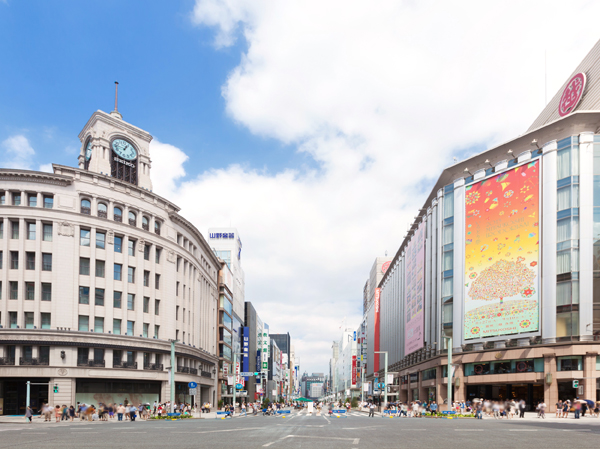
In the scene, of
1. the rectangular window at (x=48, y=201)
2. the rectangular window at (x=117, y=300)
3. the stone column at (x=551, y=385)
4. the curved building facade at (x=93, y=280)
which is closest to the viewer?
the curved building facade at (x=93, y=280)

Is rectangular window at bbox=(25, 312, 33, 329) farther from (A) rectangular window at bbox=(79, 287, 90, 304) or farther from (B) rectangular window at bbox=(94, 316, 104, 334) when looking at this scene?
(B) rectangular window at bbox=(94, 316, 104, 334)

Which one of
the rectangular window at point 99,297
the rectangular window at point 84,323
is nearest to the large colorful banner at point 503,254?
the rectangular window at point 99,297

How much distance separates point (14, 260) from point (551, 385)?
57279 mm

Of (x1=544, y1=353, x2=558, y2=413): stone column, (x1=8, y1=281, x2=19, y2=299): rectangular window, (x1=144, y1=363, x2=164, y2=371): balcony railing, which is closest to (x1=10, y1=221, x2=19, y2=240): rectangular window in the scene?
(x1=8, y1=281, x2=19, y2=299): rectangular window

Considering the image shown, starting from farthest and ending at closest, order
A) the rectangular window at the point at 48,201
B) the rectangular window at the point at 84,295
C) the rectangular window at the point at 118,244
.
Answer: the rectangular window at the point at 118,244, the rectangular window at the point at 84,295, the rectangular window at the point at 48,201

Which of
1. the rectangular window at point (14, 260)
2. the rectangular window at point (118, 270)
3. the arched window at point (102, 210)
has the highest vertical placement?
the arched window at point (102, 210)

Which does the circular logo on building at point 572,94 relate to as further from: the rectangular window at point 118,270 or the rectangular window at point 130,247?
the rectangular window at point 118,270

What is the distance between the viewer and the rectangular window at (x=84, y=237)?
2461 inches

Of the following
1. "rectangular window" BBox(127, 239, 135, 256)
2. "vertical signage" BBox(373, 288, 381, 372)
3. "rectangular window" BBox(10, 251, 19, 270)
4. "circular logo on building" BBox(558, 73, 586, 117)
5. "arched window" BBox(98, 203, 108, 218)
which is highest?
"circular logo on building" BBox(558, 73, 586, 117)

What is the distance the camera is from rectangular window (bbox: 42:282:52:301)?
59.1m

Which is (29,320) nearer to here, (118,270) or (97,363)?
(97,363)

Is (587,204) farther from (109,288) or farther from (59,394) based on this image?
(59,394)

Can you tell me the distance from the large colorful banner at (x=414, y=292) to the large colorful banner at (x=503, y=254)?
17.8 meters

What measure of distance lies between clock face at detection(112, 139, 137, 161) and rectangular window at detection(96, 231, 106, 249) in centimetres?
1451
